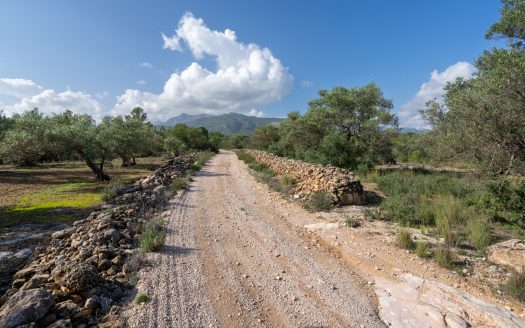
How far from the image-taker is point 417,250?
19.6 ft

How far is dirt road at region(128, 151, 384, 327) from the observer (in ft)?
13.0

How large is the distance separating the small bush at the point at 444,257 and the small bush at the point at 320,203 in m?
4.25

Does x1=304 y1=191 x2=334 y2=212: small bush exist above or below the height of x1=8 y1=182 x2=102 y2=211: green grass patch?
above

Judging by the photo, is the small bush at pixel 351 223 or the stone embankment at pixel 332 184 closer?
the small bush at pixel 351 223

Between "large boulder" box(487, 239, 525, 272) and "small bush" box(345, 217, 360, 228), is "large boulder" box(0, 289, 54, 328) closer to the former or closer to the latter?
"small bush" box(345, 217, 360, 228)

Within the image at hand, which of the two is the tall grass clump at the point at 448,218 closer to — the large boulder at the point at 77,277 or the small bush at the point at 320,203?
the small bush at the point at 320,203

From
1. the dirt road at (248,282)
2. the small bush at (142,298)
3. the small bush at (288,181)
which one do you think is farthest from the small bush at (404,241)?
the small bush at (288,181)

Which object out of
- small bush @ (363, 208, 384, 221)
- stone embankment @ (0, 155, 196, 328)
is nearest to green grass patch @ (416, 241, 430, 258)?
small bush @ (363, 208, 384, 221)

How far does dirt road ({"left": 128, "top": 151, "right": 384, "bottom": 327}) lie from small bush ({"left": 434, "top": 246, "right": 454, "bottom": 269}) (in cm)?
191

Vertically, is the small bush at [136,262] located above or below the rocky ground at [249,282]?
above

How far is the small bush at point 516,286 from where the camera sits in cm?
450

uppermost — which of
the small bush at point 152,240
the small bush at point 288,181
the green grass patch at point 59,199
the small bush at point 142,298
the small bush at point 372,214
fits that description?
the small bush at point 288,181

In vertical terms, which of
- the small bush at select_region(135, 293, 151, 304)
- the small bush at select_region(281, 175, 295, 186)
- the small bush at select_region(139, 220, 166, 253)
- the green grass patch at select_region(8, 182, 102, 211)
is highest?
the small bush at select_region(281, 175, 295, 186)

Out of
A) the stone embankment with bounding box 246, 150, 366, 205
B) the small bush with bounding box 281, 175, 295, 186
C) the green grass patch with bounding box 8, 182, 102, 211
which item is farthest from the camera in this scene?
the small bush with bounding box 281, 175, 295, 186
